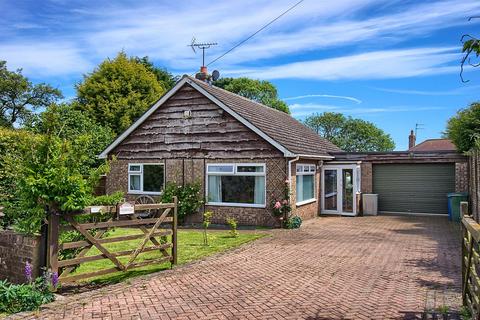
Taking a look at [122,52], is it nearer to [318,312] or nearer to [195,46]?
[195,46]

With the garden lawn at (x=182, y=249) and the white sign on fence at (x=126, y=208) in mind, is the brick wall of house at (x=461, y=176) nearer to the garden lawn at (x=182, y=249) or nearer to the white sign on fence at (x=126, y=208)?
the garden lawn at (x=182, y=249)

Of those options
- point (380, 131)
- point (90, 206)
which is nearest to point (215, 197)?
point (90, 206)

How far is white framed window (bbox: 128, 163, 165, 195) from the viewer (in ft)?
61.9

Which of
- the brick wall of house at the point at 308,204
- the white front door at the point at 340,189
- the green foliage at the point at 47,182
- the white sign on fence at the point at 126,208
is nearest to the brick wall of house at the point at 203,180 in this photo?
the brick wall of house at the point at 308,204

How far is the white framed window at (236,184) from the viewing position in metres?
16.5

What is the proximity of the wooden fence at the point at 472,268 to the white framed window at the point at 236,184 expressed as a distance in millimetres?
10386

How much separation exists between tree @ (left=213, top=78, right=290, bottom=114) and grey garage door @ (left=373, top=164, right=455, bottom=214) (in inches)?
1057

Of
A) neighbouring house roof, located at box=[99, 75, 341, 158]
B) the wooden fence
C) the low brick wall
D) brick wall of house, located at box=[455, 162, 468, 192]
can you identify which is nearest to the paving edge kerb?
the low brick wall

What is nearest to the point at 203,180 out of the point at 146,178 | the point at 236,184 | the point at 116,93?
the point at 236,184

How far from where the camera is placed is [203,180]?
692 inches

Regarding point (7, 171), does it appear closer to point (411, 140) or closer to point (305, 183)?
point (305, 183)

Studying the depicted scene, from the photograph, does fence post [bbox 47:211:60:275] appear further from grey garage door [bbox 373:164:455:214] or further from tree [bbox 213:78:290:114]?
tree [bbox 213:78:290:114]

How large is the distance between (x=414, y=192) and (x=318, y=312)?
16398 millimetres

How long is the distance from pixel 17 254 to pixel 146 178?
39.1ft
